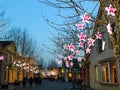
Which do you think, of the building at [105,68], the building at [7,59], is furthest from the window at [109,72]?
the building at [7,59]

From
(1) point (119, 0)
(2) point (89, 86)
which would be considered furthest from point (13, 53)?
(1) point (119, 0)

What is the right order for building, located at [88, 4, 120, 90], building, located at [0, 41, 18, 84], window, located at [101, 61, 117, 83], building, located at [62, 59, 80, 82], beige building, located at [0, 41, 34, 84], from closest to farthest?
building, located at [88, 4, 120, 90]
window, located at [101, 61, 117, 83]
building, located at [62, 59, 80, 82]
building, located at [0, 41, 18, 84]
beige building, located at [0, 41, 34, 84]

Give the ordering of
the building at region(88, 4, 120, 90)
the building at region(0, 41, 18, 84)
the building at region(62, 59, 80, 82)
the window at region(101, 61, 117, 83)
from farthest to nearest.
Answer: the building at region(0, 41, 18, 84), the building at region(62, 59, 80, 82), the window at region(101, 61, 117, 83), the building at region(88, 4, 120, 90)

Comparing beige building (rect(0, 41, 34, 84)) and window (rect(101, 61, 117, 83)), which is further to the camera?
beige building (rect(0, 41, 34, 84))

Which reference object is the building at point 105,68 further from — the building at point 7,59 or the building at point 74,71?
the building at point 7,59

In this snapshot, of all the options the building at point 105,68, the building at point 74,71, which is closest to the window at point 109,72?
the building at point 105,68

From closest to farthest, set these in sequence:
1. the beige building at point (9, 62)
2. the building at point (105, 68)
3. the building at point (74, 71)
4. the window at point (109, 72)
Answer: the building at point (105, 68), the window at point (109, 72), the building at point (74, 71), the beige building at point (9, 62)

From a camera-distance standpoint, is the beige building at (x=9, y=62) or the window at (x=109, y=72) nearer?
the window at (x=109, y=72)

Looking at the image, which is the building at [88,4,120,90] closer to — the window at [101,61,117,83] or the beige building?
the window at [101,61,117,83]

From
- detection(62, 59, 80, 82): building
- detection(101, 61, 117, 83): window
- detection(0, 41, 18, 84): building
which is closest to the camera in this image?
detection(101, 61, 117, 83): window

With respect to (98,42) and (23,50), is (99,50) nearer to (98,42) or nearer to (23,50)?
(98,42)

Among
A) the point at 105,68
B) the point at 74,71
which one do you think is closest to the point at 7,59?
the point at 74,71

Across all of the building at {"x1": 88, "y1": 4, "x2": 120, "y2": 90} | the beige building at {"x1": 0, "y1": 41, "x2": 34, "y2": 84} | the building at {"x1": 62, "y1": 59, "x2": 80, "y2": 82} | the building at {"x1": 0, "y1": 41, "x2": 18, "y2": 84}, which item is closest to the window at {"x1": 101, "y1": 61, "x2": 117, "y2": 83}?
the building at {"x1": 88, "y1": 4, "x2": 120, "y2": 90}

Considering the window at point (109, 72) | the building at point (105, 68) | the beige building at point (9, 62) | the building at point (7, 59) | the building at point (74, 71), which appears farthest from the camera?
the beige building at point (9, 62)
